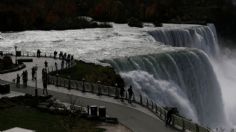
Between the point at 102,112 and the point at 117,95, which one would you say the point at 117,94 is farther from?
the point at 102,112

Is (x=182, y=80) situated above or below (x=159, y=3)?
below

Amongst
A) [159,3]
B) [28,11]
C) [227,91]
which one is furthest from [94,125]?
[159,3]

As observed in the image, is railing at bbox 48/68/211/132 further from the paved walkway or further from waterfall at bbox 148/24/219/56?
waterfall at bbox 148/24/219/56

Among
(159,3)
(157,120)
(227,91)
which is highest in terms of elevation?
(159,3)

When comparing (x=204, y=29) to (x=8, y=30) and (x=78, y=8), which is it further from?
(x=78, y=8)

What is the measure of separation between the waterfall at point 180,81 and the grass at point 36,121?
14.9 m

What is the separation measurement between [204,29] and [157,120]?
68823 millimetres

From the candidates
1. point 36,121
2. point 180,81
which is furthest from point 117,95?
point 180,81

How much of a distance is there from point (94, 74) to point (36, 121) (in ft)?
58.3

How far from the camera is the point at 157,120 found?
28172mm

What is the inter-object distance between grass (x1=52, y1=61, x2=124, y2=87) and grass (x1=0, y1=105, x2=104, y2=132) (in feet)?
41.9

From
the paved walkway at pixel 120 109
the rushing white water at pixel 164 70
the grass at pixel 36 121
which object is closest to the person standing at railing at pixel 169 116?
→ the paved walkway at pixel 120 109

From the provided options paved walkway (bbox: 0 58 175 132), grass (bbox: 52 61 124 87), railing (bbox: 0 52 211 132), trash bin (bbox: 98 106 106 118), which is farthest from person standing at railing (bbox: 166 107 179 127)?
grass (bbox: 52 61 124 87)

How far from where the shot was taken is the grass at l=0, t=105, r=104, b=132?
25.2m
